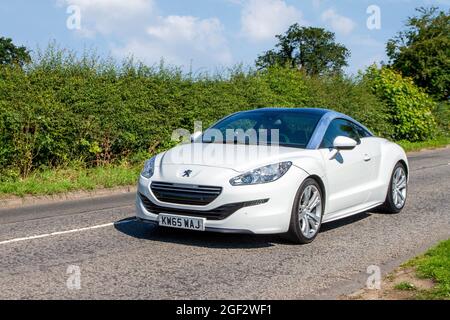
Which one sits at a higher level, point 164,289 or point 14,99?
point 14,99

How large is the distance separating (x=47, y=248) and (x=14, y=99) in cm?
665

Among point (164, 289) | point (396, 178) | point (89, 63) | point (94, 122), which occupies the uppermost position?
point (89, 63)

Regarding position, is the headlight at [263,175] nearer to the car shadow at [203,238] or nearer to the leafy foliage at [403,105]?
the car shadow at [203,238]

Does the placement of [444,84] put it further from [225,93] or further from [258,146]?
[258,146]

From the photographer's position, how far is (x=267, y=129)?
829 centimetres

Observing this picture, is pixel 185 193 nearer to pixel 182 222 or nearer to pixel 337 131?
pixel 182 222

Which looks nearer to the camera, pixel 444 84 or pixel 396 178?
pixel 396 178

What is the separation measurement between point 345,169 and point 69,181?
6.51 meters

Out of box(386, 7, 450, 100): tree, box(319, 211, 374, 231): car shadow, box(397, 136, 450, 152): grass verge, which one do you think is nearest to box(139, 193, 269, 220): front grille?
box(319, 211, 374, 231): car shadow

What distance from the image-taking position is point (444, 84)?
123ft

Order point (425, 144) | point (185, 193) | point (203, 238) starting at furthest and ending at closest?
point (425, 144)
point (203, 238)
point (185, 193)

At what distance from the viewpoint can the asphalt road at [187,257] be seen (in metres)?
5.66

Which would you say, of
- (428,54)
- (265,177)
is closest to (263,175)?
(265,177)

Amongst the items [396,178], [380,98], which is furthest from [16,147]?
[380,98]
